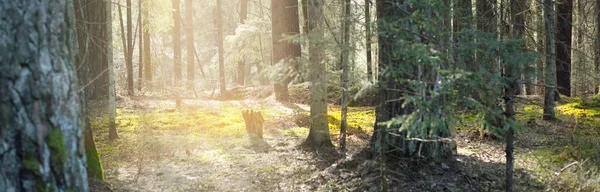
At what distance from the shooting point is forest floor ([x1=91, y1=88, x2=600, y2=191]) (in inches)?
233

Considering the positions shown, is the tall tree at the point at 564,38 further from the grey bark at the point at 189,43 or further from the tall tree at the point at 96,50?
the grey bark at the point at 189,43

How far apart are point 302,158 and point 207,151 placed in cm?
199

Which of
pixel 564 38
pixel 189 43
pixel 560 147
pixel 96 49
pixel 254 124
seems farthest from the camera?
pixel 189 43

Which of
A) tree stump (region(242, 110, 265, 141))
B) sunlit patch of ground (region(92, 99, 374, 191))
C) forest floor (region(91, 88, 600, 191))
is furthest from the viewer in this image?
tree stump (region(242, 110, 265, 141))

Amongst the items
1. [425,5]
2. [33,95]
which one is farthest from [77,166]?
[425,5]

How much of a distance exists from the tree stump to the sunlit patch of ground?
22cm

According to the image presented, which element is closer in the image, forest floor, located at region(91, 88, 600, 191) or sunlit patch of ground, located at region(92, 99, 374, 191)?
forest floor, located at region(91, 88, 600, 191)

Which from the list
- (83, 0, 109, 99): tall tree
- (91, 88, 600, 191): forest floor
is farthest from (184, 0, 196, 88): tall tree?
(91, 88, 600, 191): forest floor

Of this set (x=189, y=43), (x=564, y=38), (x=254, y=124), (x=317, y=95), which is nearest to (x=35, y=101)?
(x=317, y=95)

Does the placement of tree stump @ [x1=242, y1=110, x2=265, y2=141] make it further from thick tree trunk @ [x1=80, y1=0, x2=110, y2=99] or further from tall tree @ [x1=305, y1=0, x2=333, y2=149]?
thick tree trunk @ [x1=80, y1=0, x2=110, y2=99]

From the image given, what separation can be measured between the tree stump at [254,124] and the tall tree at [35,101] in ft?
23.0

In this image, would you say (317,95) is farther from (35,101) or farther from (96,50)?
(96,50)

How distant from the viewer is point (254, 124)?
9844 millimetres

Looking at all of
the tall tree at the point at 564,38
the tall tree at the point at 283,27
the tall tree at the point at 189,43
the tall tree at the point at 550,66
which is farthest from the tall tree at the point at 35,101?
the tall tree at the point at 189,43
